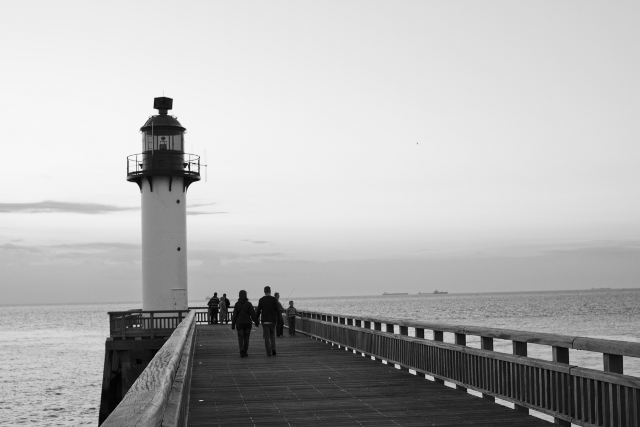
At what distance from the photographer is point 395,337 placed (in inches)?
585

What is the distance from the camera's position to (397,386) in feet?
40.5

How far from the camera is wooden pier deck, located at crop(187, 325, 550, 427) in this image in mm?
9312

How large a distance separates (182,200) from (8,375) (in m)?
19.8

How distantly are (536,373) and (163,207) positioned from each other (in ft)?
87.6

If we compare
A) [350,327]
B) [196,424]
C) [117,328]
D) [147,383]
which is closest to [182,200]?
[117,328]

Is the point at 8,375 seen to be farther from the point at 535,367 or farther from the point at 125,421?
the point at 125,421

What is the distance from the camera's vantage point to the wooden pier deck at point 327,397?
9312 mm

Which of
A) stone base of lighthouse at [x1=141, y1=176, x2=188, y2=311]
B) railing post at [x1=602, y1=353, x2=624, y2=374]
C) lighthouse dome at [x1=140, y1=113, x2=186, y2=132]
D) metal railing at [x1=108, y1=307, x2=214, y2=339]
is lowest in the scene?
metal railing at [x1=108, y1=307, x2=214, y2=339]

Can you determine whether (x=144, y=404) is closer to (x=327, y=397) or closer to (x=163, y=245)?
(x=327, y=397)

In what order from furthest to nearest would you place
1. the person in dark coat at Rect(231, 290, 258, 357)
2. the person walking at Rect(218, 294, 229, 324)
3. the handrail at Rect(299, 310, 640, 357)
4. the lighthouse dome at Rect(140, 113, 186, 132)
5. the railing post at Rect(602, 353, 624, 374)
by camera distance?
the person walking at Rect(218, 294, 229, 324) → the lighthouse dome at Rect(140, 113, 186, 132) → the person in dark coat at Rect(231, 290, 258, 357) → the railing post at Rect(602, 353, 624, 374) → the handrail at Rect(299, 310, 640, 357)

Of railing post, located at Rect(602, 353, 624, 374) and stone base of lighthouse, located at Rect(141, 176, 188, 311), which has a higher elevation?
stone base of lighthouse, located at Rect(141, 176, 188, 311)

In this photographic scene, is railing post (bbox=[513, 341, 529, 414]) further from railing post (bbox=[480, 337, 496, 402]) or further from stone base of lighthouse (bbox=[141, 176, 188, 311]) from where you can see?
stone base of lighthouse (bbox=[141, 176, 188, 311])

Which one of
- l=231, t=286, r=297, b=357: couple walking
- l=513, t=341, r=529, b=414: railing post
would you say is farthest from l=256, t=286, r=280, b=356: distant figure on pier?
l=513, t=341, r=529, b=414: railing post

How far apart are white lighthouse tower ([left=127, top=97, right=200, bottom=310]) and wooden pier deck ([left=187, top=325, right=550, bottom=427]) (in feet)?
53.0
